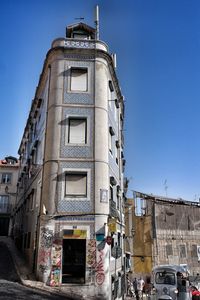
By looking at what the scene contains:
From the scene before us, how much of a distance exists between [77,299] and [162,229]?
19101mm

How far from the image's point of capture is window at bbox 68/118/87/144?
17.2 meters

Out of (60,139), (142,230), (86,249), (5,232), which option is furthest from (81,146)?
(5,232)

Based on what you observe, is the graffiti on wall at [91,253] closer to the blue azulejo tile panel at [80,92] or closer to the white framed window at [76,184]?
the white framed window at [76,184]

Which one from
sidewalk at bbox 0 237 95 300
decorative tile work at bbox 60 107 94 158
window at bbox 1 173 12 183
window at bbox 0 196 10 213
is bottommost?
sidewalk at bbox 0 237 95 300

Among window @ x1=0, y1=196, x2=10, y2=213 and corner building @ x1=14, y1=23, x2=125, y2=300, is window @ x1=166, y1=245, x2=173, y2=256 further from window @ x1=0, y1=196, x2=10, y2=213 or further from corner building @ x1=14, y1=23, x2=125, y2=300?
window @ x1=0, y1=196, x2=10, y2=213

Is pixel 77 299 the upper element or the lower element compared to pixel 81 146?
lower

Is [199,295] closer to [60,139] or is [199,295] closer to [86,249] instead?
[86,249]

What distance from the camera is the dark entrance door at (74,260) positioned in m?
15.1

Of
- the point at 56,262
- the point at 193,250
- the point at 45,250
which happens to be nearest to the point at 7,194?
the point at 193,250

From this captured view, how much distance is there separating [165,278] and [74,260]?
202 inches

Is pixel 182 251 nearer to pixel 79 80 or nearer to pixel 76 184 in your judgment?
pixel 76 184

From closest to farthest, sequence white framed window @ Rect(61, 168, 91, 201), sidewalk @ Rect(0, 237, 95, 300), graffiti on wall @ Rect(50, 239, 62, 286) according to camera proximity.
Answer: sidewalk @ Rect(0, 237, 95, 300)
graffiti on wall @ Rect(50, 239, 62, 286)
white framed window @ Rect(61, 168, 91, 201)

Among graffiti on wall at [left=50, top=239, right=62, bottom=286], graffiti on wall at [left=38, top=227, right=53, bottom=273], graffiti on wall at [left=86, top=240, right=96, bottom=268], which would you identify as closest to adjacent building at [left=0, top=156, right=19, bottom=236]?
graffiti on wall at [left=38, top=227, right=53, bottom=273]

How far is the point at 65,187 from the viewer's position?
16.2 meters
